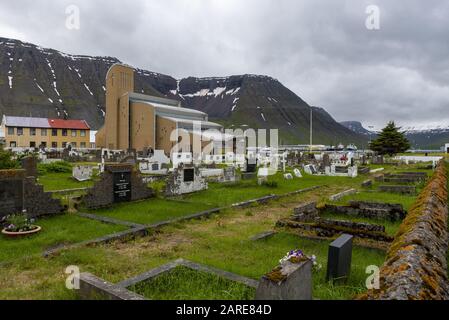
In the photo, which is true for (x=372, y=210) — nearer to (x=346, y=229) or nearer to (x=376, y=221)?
(x=376, y=221)

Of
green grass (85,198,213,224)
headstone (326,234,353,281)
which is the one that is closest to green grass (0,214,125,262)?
green grass (85,198,213,224)

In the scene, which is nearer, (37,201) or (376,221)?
(376,221)

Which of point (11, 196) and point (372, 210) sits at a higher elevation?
point (11, 196)

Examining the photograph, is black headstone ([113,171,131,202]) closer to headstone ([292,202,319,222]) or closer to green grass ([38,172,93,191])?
green grass ([38,172,93,191])

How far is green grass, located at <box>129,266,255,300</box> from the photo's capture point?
4.27m

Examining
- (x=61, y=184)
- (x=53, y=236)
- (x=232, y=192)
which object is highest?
(x=61, y=184)

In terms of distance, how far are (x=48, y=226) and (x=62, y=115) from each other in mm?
156831

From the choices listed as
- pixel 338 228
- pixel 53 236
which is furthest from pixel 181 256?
pixel 338 228

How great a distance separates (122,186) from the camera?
499 inches

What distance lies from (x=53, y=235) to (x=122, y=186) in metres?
4.75

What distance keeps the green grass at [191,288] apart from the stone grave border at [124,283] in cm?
7

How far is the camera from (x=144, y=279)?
4.76m
